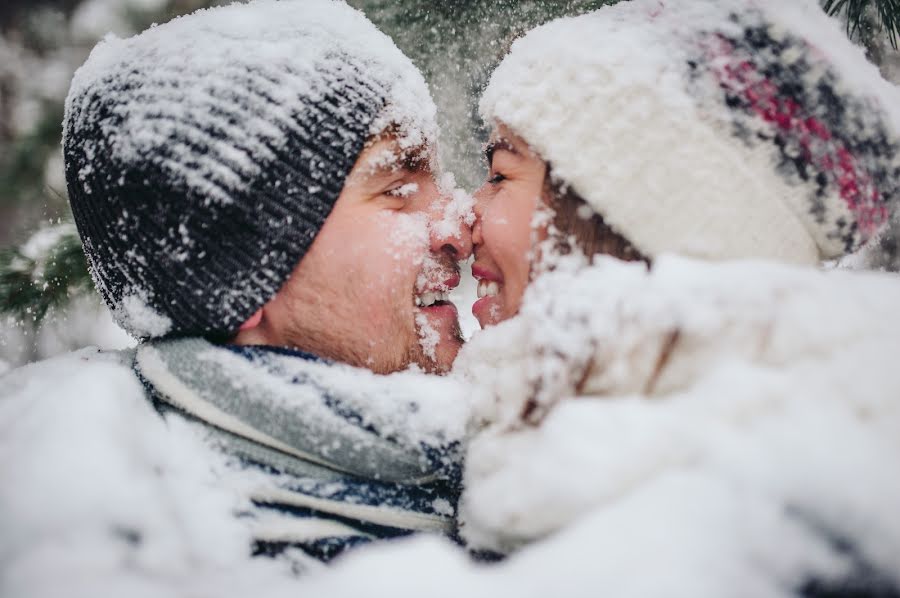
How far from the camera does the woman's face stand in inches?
49.6

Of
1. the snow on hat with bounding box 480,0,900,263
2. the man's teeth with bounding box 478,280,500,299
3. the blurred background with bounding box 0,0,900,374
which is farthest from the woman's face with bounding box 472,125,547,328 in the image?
the blurred background with bounding box 0,0,900,374

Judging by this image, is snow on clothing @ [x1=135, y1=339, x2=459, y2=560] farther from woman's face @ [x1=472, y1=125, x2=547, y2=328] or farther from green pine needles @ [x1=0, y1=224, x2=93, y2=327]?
green pine needles @ [x1=0, y1=224, x2=93, y2=327]

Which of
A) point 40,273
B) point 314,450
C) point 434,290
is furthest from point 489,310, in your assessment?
point 40,273

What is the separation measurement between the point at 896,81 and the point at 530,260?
2.32 metres

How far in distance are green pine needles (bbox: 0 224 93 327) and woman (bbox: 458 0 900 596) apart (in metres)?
2.58

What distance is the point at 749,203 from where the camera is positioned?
3.42ft

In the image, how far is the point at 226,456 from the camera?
1.20 metres

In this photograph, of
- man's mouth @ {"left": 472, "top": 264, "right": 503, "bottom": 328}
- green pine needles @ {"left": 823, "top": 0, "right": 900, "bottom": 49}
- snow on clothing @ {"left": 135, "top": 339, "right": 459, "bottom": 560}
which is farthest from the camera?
green pine needles @ {"left": 823, "top": 0, "right": 900, "bottom": 49}


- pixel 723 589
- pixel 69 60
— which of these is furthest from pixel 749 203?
pixel 69 60

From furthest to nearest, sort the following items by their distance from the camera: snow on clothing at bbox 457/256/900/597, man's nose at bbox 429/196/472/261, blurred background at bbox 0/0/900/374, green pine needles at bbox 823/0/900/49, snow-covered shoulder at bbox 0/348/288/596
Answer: blurred background at bbox 0/0/900/374
green pine needles at bbox 823/0/900/49
man's nose at bbox 429/196/472/261
snow-covered shoulder at bbox 0/348/288/596
snow on clothing at bbox 457/256/900/597

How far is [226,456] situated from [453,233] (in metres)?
0.83

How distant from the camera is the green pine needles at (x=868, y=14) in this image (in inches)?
75.4

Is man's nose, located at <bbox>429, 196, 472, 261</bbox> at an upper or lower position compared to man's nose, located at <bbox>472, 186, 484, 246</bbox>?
lower

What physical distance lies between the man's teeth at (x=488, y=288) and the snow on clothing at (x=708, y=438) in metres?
0.47
